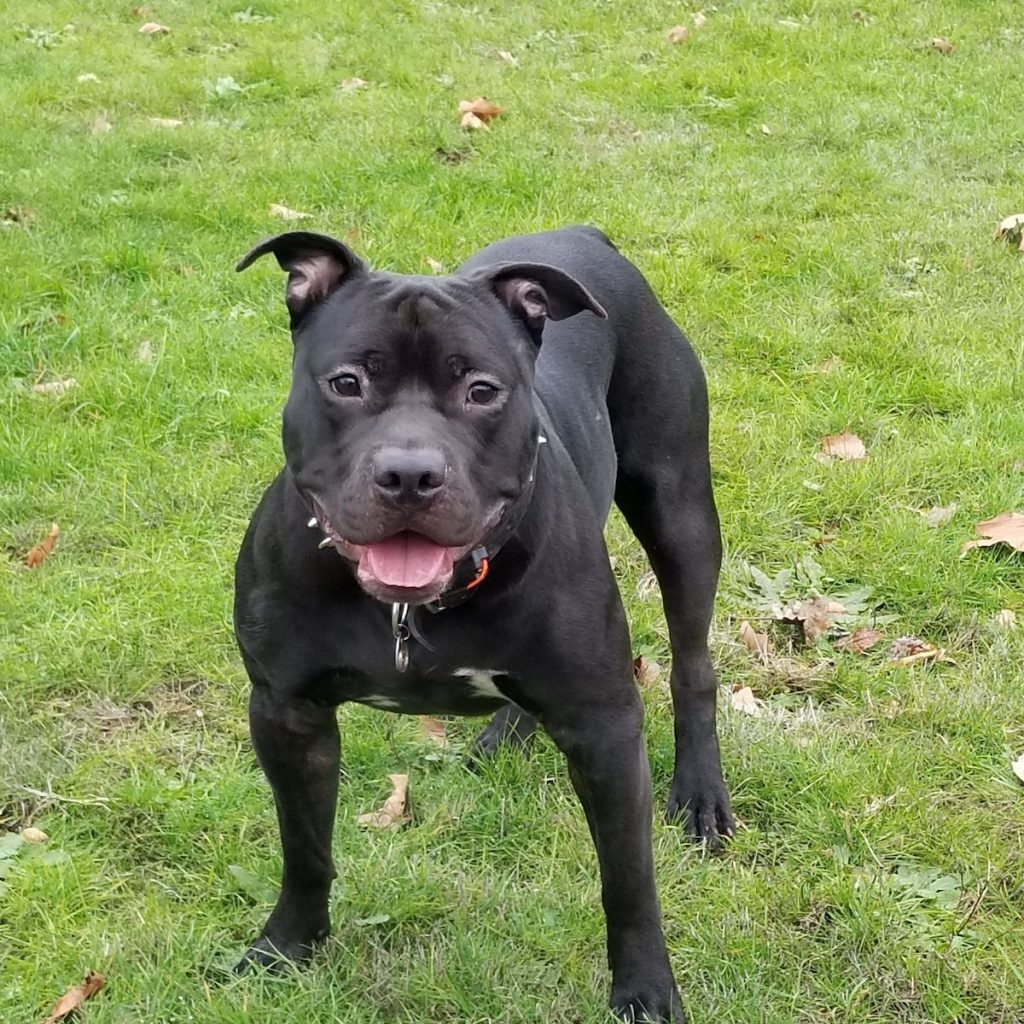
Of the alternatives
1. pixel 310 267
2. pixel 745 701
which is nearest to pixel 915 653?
pixel 745 701

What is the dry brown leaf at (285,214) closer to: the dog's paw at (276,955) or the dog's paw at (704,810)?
the dog's paw at (704,810)

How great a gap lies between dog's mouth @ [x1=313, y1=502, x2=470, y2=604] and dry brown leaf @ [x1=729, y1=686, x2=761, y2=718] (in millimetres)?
1702

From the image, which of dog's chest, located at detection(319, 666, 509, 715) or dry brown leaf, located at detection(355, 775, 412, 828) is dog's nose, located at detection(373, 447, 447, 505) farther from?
dry brown leaf, located at detection(355, 775, 412, 828)

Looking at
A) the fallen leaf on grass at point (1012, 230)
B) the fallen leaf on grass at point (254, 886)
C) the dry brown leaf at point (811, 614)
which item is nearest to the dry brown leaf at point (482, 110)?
the fallen leaf on grass at point (1012, 230)

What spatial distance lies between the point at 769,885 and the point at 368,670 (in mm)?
1200

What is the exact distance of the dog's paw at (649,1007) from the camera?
9.56 feet

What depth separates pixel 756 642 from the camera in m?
4.20

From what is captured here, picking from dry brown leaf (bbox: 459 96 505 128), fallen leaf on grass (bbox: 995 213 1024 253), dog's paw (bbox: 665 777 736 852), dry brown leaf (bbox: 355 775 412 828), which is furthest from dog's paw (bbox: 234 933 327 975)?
dry brown leaf (bbox: 459 96 505 128)

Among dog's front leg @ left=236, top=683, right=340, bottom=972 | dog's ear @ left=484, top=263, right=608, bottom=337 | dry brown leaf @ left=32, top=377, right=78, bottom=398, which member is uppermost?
dog's ear @ left=484, top=263, right=608, bottom=337

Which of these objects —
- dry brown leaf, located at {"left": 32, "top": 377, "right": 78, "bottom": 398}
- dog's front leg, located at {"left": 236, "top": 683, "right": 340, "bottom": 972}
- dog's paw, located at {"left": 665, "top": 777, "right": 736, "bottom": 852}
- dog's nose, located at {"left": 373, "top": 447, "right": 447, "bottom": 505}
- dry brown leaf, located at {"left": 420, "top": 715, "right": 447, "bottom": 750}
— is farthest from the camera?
dry brown leaf, located at {"left": 32, "top": 377, "right": 78, "bottom": 398}

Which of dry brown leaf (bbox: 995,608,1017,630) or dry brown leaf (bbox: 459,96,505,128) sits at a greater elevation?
dry brown leaf (bbox: 995,608,1017,630)

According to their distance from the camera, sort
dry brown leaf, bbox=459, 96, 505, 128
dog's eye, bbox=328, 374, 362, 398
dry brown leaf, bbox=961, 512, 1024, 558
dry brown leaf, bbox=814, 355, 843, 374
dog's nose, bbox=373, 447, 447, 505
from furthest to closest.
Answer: dry brown leaf, bbox=459, 96, 505, 128
dry brown leaf, bbox=814, 355, 843, 374
dry brown leaf, bbox=961, 512, 1024, 558
dog's eye, bbox=328, 374, 362, 398
dog's nose, bbox=373, 447, 447, 505

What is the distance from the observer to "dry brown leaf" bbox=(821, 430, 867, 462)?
509 centimetres

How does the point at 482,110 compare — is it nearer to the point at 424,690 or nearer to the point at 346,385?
the point at 346,385
